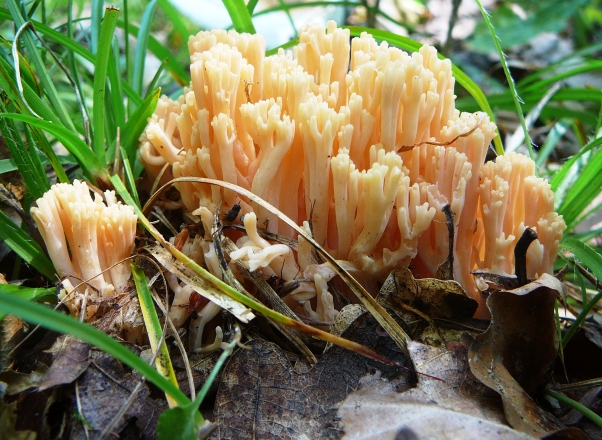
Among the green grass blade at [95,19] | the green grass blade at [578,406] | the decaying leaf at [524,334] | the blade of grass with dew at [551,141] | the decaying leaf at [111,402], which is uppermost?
the green grass blade at [95,19]

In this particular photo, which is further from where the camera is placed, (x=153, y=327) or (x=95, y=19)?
(x=95, y=19)

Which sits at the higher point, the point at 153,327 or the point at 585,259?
the point at 153,327

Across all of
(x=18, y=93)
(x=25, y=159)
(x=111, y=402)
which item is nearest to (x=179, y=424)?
(x=111, y=402)


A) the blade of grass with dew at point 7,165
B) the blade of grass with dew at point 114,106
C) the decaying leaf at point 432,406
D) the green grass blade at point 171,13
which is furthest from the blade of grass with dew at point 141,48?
the decaying leaf at point 432,406

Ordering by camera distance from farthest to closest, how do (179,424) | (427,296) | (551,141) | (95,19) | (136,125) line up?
(551,141), (95,19), (136,125), (427,296), (179,424)

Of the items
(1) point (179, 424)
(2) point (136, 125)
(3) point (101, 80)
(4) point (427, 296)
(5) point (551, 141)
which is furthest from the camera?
(5) point (551, 141)

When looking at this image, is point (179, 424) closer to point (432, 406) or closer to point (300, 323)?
point (300, 323)

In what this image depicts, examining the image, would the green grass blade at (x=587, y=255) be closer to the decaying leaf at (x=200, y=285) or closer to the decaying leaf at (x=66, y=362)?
the decaying leaf at (x=200, y=285)
